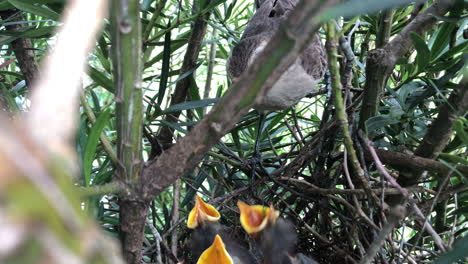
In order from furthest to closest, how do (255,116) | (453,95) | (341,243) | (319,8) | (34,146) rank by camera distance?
1. (255,116)
2. (341,243)
3. (453,95)
4. (319,8)
5. (34,146)

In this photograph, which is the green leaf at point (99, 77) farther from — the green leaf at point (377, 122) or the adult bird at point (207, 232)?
the green leaf at point (377, 122)

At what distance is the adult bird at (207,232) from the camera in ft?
2.12

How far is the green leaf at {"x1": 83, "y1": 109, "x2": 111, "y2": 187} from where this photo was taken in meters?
0.48

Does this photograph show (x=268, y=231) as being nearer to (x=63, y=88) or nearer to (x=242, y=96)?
(x=242, y=96)

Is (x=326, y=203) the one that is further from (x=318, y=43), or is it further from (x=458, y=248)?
(x=318, y=43)

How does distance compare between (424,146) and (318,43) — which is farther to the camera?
(318,43)

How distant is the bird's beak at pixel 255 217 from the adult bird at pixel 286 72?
147 millimetres

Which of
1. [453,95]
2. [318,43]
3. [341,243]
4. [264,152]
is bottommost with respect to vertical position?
[341,243]

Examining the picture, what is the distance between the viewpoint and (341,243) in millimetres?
675

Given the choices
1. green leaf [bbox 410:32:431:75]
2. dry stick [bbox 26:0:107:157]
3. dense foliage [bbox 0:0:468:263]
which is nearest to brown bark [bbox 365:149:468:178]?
dense foliage [bbox 0:0:468:263]

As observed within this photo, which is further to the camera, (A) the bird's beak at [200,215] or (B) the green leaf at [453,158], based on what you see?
(A) the bird's beak at [200,215]

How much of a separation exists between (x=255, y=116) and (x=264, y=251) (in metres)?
0.42

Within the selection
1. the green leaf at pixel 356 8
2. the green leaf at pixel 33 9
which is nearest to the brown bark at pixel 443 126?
the green leaf at pixel 356 8

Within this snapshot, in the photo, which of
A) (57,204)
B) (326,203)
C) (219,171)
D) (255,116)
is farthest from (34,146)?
(255,116)
